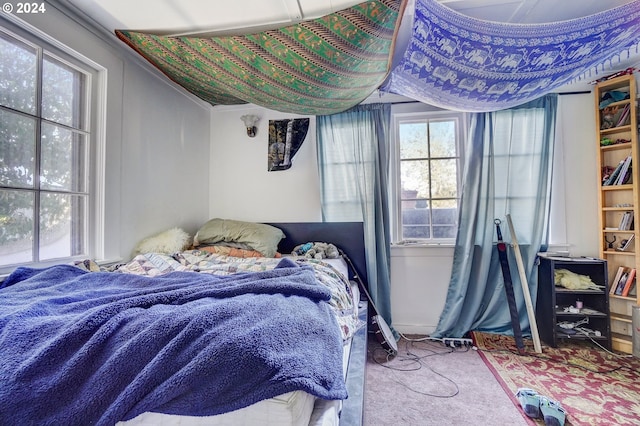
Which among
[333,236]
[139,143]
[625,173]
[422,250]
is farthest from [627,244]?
[139,143]

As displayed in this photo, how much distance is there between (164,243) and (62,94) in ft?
3.70

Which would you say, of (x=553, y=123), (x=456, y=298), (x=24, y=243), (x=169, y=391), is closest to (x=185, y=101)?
(x=24, y=243)

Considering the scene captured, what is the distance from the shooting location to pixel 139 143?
207 centimetres

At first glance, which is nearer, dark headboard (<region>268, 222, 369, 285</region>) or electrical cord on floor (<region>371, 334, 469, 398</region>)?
electrical cord on floor (<region>371, 334, 469, 398</region>)

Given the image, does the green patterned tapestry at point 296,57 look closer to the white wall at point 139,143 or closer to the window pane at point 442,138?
the white wall at point 139,143

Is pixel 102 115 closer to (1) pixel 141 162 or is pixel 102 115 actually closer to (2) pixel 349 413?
(1) pixel 141 162

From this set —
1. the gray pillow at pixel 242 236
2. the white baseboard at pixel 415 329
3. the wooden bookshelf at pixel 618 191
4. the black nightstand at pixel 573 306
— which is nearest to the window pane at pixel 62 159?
the gray pillow at pixel 242 236

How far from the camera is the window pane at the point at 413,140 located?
2693 mm

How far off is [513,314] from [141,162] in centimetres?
325

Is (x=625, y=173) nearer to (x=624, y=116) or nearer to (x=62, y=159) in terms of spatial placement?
(x=624, y=116)

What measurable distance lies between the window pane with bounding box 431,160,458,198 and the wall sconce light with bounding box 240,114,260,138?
6.15ft

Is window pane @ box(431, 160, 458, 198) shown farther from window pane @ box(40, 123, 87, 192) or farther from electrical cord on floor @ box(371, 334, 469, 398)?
window pane @ box(40, 123, 87, 192)

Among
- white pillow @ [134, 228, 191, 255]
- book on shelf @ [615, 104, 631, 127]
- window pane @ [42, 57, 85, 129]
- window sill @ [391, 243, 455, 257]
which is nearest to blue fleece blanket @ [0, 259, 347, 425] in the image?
white pillow @ [134, 228, 191, 255]

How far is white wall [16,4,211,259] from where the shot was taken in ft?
5.79
